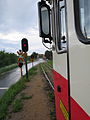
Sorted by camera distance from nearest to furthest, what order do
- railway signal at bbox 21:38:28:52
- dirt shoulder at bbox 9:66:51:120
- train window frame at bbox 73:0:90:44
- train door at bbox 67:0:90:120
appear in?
train door at bbox 67:0:90:120 → train window frame at bbox 73:0:90:44 → dirt shoulder at bbox 9:66:51:120 → railway signal at bbox 21:38:28:52

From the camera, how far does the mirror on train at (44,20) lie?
269cm

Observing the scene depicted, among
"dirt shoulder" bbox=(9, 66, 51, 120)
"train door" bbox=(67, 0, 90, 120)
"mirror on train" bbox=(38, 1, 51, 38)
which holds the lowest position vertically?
"dirt shoulder" bbox=(9, 66, 51, 120)

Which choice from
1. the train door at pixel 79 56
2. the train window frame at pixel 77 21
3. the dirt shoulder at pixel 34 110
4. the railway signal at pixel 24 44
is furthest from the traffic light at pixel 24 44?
the train window frame at pixel 77 21

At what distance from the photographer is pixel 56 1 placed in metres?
2.45

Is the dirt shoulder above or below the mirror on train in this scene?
below

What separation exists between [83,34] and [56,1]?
3.18ft

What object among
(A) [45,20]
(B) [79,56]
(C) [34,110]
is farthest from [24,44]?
(B) [79,56]

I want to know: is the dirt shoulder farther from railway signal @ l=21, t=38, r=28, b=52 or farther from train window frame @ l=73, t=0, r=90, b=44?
railway signal @ l=21, t=38, r=28, b=52

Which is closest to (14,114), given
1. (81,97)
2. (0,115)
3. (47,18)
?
(0,115)

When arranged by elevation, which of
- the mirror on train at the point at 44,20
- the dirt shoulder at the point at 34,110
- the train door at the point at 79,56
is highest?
the mirror on train at the point at 44,20

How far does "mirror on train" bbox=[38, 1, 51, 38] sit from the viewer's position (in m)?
2.69

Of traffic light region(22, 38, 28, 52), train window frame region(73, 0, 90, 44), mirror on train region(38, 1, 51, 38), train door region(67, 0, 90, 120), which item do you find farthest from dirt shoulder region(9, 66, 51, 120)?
traffic light region(22, 38, 28, 52)

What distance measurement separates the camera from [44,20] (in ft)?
8.89

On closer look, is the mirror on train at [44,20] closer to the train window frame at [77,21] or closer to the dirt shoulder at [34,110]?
the train window frame at [77,21]
